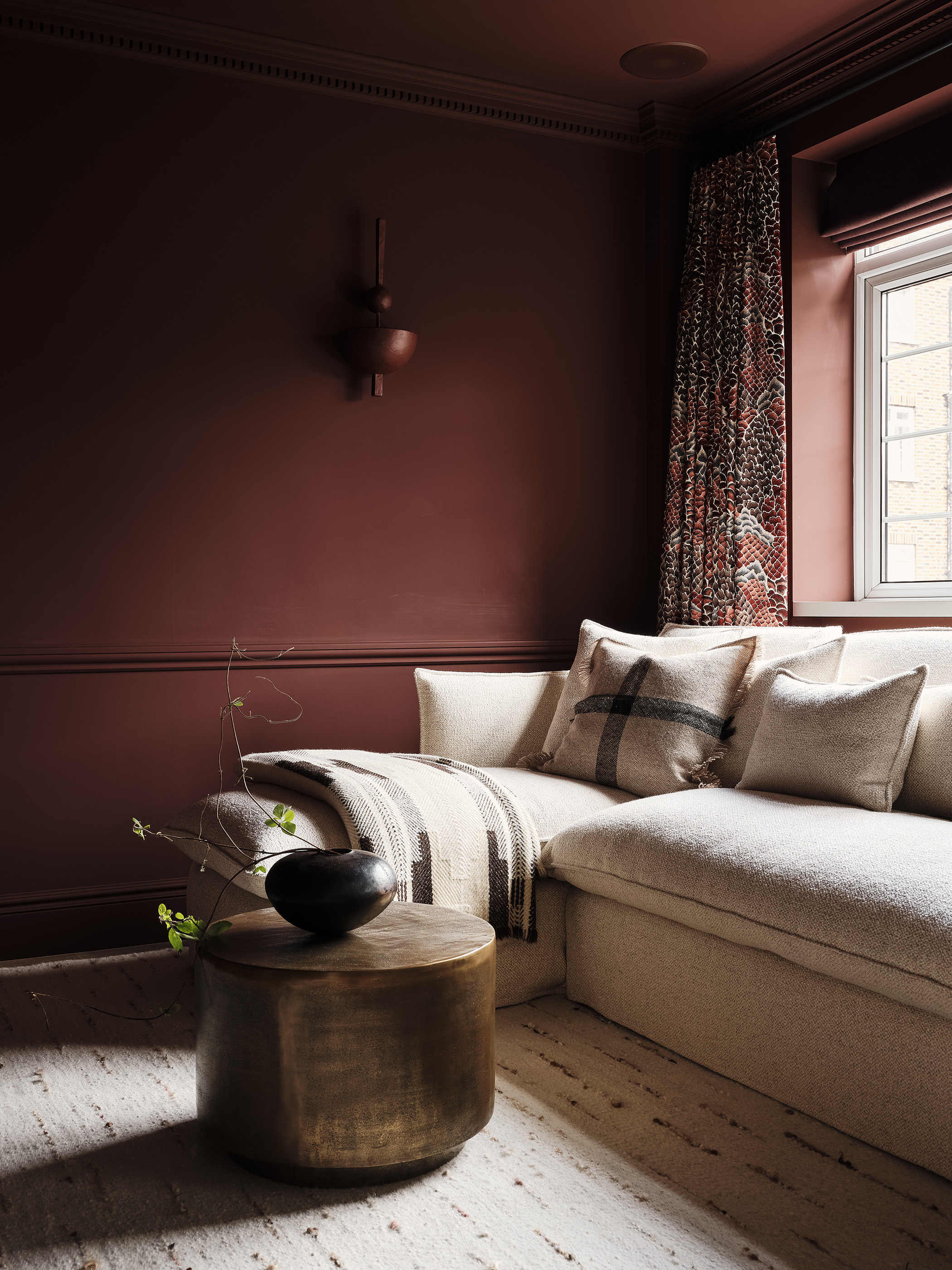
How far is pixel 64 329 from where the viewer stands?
3.10 metres

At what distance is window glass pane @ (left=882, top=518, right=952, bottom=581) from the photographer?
3.43 m

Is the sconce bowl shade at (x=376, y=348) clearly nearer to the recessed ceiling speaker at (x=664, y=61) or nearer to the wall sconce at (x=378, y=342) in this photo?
the wall sconce at (x=378, y=342)

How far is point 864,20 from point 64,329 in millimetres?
2572

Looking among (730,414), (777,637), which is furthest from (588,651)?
(730,414)

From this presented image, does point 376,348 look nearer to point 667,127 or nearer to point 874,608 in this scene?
point 667,127

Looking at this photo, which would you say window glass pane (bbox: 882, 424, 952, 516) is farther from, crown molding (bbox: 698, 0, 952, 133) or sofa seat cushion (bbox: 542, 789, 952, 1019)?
sofa seat cushion (bbox: 542, 789, 952, 1019)

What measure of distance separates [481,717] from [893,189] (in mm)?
2121

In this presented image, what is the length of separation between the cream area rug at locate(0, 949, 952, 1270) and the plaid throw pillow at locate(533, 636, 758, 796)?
78cm

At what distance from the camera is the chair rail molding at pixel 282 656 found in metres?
3.08

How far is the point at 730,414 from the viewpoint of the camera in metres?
3.65

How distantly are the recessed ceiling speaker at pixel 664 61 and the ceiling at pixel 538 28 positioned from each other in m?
0.03

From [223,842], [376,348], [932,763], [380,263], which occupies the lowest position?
[223,842]

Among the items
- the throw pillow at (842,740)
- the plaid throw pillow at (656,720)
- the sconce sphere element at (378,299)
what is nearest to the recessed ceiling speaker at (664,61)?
the sconce sphere element at (378,299)

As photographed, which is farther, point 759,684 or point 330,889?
point 759,684
